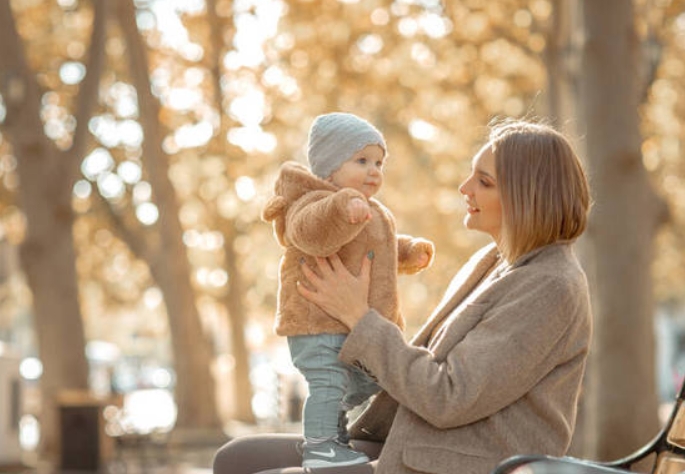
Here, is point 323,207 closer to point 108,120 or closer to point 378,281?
point 378,281

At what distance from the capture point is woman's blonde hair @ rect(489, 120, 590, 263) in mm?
3510

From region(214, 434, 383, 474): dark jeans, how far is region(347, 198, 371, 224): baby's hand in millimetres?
743

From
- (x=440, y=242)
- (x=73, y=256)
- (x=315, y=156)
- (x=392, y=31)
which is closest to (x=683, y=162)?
(x=440, y=242)

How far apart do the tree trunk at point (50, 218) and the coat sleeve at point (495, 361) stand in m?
13.7

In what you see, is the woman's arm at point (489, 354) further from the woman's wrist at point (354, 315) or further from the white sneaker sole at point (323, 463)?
the white sneaker sole at point (323, 463)

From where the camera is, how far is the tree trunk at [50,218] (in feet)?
54.4

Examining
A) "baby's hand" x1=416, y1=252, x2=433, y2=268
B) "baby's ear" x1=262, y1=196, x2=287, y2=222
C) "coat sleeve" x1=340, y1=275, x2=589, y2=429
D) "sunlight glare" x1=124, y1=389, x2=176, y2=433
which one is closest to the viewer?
"coat sleeve" x1=340, y1=275, x2=589, y2=429

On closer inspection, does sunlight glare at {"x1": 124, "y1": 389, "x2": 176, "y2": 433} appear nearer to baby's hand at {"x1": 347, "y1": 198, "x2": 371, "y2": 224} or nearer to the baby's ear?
the baby's ear

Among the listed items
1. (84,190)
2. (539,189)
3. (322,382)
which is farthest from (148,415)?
(539,189)

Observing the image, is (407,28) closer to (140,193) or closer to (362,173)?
(140,193)

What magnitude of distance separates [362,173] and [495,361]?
909mm

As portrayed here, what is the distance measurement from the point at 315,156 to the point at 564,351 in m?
1.09

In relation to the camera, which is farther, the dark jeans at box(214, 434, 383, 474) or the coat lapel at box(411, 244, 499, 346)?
the dark jeans at box(214, 434, 383, 474)

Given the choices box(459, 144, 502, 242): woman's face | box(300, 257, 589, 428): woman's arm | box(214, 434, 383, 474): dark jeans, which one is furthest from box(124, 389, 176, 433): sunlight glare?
box(300, 257, 589, 428): woman's arm
